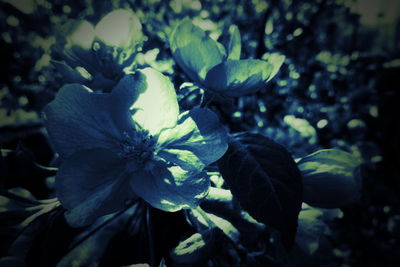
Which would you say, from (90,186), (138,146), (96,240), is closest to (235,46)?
(138,146)

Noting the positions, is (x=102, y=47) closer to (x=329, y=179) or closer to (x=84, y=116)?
(x=84, y=116)

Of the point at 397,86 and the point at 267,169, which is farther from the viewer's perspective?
the point at 397,86

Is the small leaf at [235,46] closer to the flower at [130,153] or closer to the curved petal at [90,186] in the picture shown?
the flower at [130,153]

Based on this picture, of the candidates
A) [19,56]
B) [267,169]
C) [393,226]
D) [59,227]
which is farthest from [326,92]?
[19,56]

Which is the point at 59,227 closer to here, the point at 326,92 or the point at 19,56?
the point at 326,92

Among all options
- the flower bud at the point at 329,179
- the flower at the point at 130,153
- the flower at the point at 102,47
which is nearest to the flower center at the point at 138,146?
the flower at the point at 130,153

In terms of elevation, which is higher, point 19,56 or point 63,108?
point 19,56

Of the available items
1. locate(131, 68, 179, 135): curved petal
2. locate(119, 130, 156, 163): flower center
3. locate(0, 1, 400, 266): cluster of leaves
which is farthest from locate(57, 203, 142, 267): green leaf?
locate(131, 68, 179, 135): curved petal
